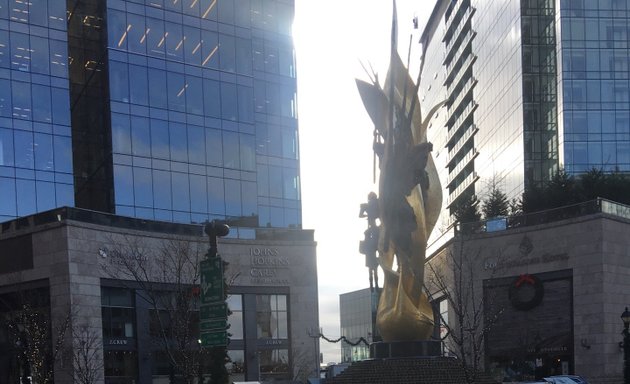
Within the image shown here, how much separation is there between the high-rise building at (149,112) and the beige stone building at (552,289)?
16388mm

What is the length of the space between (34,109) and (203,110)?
11.8 m

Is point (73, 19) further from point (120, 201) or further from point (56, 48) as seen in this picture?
point (120, 201)

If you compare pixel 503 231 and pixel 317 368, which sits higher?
pixel 503 231

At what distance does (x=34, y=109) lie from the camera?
5666 centimetres

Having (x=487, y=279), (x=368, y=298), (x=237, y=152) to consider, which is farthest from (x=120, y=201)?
(x=368, y=298)

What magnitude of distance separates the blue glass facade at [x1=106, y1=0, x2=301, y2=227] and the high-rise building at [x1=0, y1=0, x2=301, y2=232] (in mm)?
79

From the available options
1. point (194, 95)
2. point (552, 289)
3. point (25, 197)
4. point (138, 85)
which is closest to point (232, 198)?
point (194, 95)

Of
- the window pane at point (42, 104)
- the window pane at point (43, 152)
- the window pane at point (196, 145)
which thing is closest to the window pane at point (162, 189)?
the window pane at point (196, 145)

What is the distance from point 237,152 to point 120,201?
10.0m

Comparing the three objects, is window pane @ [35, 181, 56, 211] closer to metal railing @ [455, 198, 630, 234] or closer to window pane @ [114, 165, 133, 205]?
window pane @ [114, 165, 133, 205]

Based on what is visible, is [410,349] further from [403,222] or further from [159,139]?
[159,139]

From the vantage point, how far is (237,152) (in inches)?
2469

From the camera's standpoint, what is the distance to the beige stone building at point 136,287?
4675cm

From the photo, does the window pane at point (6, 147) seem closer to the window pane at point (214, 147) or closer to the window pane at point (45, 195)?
the window pane at point (45, 195)
